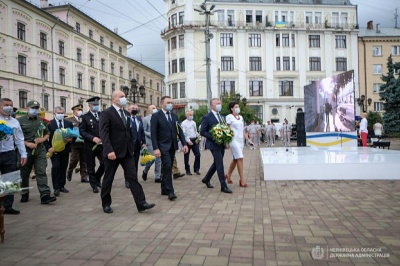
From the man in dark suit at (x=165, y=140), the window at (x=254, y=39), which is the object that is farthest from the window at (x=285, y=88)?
the man in dark suit at (x=165, y=140)

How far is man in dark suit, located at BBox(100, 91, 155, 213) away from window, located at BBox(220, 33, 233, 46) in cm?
4751

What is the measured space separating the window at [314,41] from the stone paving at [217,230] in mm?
49254

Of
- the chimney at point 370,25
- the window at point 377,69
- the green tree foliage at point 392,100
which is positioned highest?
A: the chimney at point 370,25

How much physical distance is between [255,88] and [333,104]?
38970 mm

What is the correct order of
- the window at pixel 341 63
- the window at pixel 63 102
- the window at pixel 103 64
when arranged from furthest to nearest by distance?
the window at pixel 341 63, the window at pixel 103 64, the window at pixel 63 102

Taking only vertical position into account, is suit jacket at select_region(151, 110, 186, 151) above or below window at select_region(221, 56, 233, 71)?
below

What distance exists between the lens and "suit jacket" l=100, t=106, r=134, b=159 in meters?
5.98

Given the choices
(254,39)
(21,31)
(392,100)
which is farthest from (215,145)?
(254,39)

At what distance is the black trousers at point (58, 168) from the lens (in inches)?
309

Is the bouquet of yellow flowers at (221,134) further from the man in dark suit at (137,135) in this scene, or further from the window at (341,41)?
the window at (341,41)

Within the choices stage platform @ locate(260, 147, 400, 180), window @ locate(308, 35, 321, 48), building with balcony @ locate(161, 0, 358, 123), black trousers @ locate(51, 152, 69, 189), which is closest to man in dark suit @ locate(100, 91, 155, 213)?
black trousers @ locate(51, 152, 69, 189)

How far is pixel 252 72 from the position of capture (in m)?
52.2

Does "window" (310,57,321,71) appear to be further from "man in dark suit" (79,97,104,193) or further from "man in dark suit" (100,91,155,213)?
"man in dark suit" (100,91,155,213)

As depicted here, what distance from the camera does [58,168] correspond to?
315 inches
